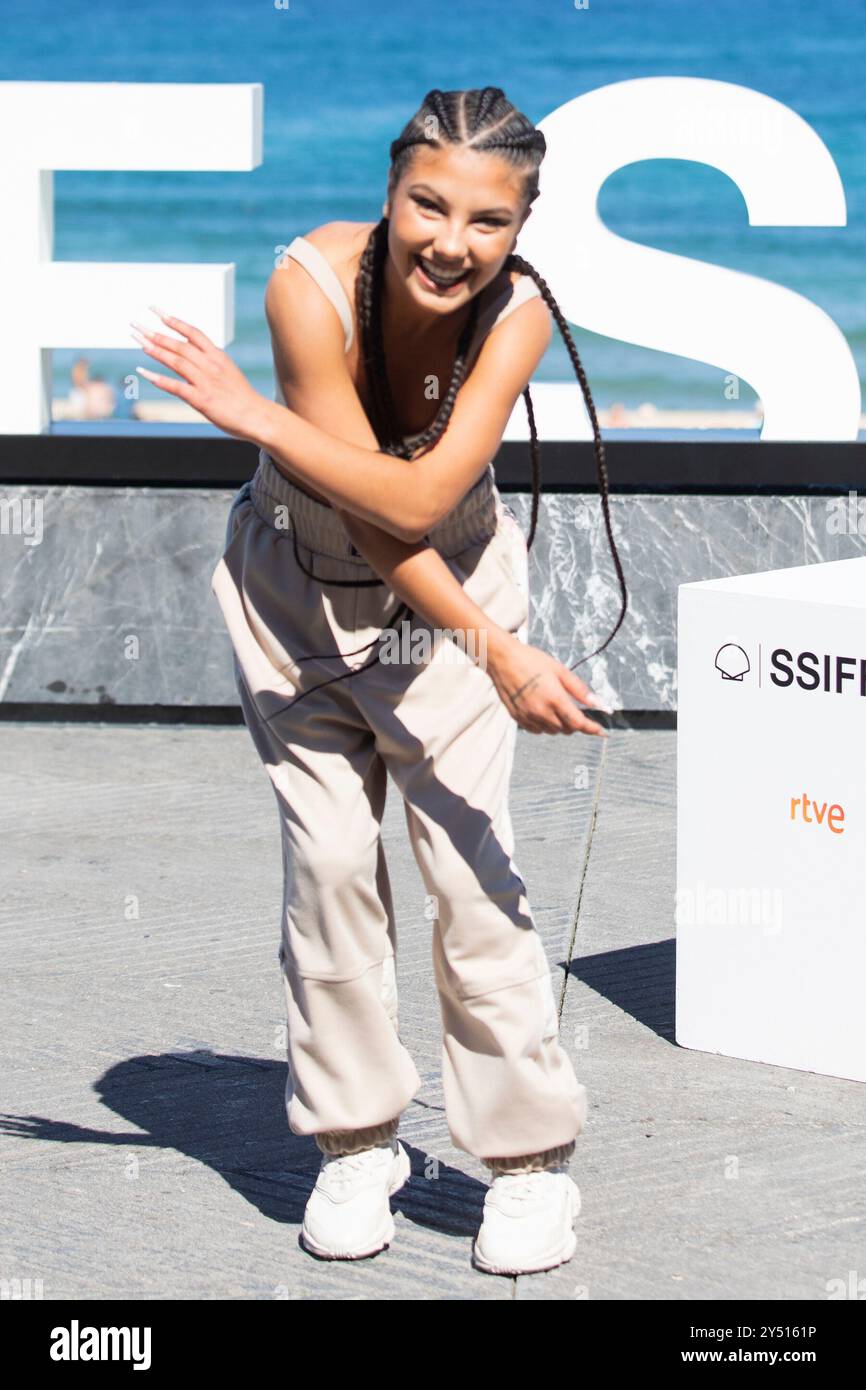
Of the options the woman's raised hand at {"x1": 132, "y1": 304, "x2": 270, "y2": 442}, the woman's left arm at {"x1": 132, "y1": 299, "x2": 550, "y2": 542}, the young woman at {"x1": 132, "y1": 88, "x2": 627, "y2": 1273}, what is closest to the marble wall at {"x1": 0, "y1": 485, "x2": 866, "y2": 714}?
the young woman at {"x1": 132, "y1": 88, "x2": 627, "y2": 1273}

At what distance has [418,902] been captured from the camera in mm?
5328

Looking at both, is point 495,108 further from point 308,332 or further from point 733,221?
point 733,221

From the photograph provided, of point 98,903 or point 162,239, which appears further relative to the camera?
point 162,239

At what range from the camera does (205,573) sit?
277 inches

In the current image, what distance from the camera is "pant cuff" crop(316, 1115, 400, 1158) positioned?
132 inches

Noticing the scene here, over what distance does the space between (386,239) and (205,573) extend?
4124 millimetres

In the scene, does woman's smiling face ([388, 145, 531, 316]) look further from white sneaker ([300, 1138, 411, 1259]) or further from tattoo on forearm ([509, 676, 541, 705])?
white sneaker ([300, 1138, 411, 1259])

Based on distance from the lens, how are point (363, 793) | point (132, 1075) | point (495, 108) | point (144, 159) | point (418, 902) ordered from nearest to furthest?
point (495, 108) < point (363, 793) < point (132, 1075) < point (418, 902) < point (144, 159)

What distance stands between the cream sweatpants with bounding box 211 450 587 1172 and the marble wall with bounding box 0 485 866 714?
3.69m

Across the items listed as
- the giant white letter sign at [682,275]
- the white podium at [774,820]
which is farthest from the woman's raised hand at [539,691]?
the giant white letter sign at [682,275]

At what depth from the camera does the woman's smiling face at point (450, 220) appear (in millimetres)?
2814

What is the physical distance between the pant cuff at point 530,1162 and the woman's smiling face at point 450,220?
1446mm

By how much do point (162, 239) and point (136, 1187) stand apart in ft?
119

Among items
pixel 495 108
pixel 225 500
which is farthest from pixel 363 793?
pixel 225 500
